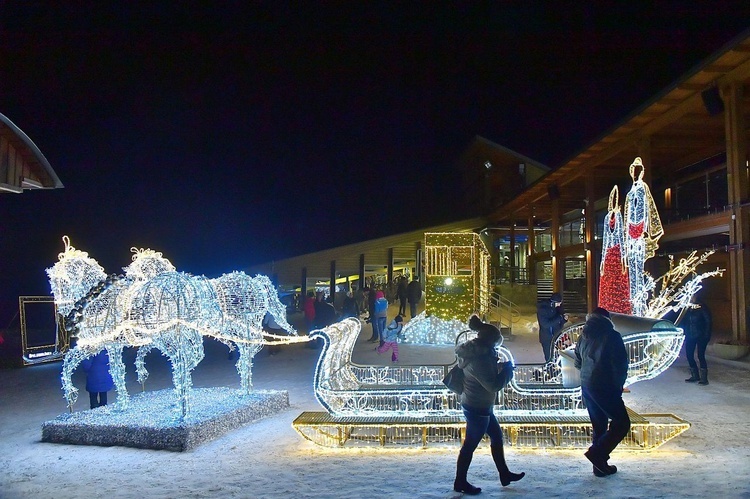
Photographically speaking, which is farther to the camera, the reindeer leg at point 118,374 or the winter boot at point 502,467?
the reindeer leg at point 118,374

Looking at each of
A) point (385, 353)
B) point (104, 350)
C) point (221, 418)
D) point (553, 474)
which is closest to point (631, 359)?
point (553, 474)

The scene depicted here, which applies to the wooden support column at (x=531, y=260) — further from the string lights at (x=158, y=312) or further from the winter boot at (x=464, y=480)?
the winter boot at (x=464, y=480)

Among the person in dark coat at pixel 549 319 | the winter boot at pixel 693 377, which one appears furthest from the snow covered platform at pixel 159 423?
the winter boot at pixel 693 377

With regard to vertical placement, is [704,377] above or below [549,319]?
below

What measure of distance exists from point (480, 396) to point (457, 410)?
6.20 ft

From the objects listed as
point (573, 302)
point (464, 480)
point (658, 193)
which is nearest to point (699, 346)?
point (464, 480)

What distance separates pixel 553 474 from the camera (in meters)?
5.53

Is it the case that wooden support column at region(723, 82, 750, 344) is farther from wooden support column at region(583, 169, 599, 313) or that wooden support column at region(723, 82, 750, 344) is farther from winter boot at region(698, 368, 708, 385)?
wooden support column at region(583, 169, 599, 313)

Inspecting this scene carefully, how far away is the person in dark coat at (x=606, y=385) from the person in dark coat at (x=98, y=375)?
22.8 ft

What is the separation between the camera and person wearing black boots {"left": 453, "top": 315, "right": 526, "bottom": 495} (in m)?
5.03

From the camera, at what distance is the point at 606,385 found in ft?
17.4

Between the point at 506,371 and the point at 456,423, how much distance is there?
161 centimetres

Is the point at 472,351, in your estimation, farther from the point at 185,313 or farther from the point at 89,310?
the point at 89,310

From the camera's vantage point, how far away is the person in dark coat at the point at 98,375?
856 cm
